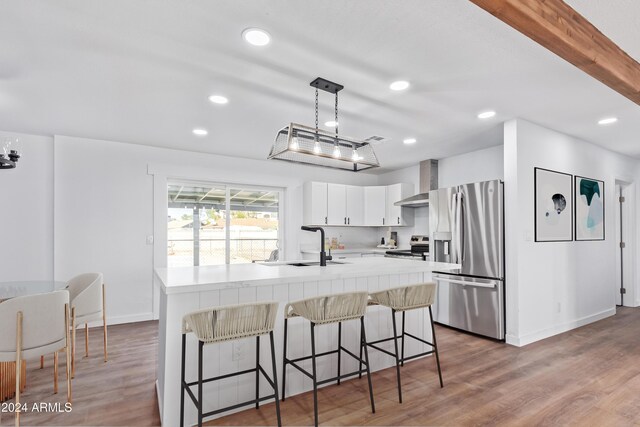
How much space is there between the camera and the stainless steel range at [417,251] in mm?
5211

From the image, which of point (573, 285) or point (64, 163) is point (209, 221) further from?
point (573, 285)

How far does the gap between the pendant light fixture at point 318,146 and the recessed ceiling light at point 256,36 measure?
0.60m

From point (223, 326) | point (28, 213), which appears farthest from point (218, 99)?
point (28, 213)

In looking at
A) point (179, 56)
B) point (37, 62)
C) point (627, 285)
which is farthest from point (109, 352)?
point (627, 285)

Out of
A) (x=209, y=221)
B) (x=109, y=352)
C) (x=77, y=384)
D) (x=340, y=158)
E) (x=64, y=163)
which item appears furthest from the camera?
(x=209, y=221)

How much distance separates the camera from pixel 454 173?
5.46 metres

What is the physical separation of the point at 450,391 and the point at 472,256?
6.15ft

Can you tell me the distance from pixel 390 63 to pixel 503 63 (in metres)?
0.81

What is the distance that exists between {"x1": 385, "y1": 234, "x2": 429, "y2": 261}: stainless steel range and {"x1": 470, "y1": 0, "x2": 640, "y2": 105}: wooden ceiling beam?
321 cm

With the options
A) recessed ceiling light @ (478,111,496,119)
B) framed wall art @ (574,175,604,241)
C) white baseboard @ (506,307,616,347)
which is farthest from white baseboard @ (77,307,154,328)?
framed wall art @ (574,175,604,241)

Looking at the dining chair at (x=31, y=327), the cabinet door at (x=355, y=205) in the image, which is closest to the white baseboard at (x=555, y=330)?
the cabinet door at (x=355, y=205)

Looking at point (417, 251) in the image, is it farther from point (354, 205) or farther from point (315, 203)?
point (315, 203)

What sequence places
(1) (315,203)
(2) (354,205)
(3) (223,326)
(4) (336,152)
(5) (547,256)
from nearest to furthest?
(3) (223,326) → (4) (336,152) → (5) (547,256) → (1) (315,203) → (2) (354,205)

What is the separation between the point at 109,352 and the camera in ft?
11.4
